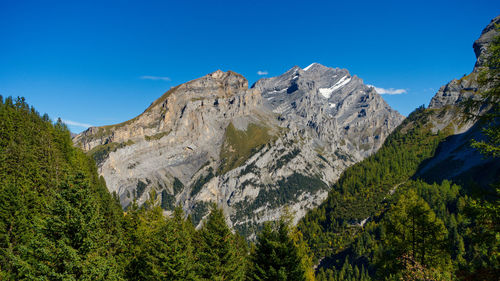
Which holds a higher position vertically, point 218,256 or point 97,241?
point 97,241

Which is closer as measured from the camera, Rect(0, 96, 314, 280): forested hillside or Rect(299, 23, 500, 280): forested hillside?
Rect(299, 23, 500, 280): forested hillside

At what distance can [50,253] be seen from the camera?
52.7 feet

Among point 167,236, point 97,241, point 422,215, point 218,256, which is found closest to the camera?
point 97,241

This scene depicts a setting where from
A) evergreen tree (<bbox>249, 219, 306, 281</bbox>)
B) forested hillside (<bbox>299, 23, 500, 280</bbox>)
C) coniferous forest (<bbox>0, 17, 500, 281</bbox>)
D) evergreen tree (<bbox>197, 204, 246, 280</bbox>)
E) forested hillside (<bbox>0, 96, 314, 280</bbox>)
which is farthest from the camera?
evergreen tree (<bbox>197, 204, 246, 280</bbox>)

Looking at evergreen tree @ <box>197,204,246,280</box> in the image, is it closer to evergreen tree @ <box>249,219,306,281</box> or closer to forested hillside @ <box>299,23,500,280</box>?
evergreen tree @ <box>249,219,306,281</box>

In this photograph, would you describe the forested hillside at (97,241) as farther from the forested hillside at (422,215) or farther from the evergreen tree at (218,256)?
the forested hillside at (422,215)

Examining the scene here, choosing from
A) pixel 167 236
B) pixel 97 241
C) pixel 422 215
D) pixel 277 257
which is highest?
pixel 97 241

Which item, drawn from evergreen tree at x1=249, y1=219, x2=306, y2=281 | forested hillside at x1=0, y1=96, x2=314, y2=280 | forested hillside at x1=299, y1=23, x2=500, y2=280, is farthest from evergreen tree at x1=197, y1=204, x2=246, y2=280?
forested hillside at x1=299, y1=23, x2=500, y2=280

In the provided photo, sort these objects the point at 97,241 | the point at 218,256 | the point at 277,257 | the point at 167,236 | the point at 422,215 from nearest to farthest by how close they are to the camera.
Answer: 1. the point at 97,241
2. the point at 277,257
3. the point at 167,236
4. the point at 422,215
5. the point at 218,256

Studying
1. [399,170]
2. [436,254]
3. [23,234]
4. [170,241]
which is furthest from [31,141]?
[399,170]

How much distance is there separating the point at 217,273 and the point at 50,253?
1494cm

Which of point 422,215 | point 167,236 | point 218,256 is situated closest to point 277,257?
point 218,256

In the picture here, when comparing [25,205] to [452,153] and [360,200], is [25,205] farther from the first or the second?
[452,153]

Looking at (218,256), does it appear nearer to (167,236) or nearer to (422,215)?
(167,236)
